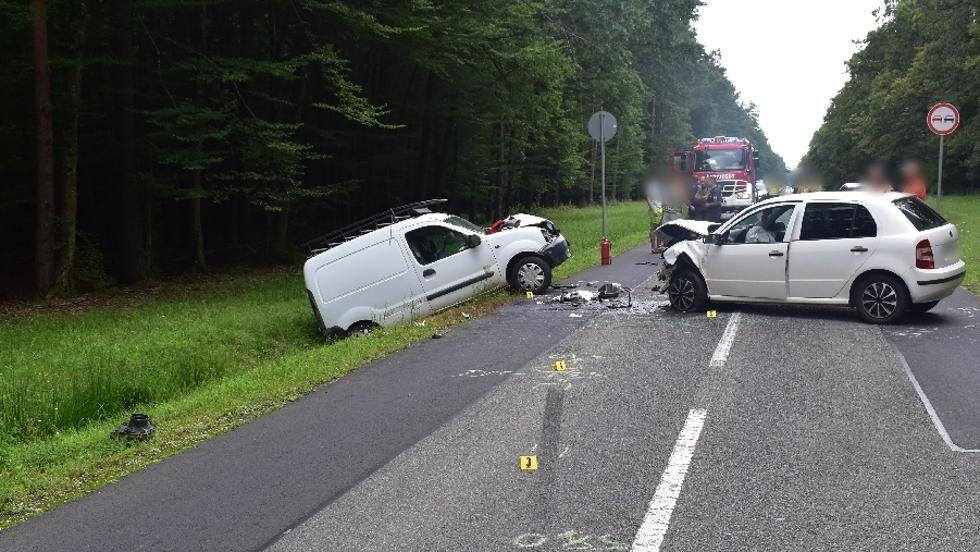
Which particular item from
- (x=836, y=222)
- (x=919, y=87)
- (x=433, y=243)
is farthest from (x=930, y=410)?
(x=919, y=87)

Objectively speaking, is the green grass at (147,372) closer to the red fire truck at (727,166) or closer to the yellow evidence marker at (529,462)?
the yellow evidence marker at (529,462)

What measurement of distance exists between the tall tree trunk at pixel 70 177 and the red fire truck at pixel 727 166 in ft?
65.2

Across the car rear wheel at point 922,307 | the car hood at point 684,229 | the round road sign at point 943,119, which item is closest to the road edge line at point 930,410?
the car rear wheel at point 922,307

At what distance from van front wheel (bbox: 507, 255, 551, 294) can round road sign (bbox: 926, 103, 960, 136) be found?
362 inches

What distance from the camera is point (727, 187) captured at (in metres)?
32.7

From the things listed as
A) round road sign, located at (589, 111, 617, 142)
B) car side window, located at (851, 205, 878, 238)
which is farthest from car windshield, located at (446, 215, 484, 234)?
car side window, located at (851, 205, 878, 238)

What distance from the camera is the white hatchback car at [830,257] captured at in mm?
10820

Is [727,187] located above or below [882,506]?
above

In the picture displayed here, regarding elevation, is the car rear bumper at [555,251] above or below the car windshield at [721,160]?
below

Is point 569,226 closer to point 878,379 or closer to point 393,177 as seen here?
point 393,177

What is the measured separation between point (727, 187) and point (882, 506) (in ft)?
94.2

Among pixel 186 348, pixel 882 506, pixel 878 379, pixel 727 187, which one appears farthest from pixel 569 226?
pixel 882 506

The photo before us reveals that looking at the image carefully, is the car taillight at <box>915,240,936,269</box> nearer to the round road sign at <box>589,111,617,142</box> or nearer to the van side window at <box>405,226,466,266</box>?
the van side window at <box>405,226,466,266</box>

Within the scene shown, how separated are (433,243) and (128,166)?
1028cm
